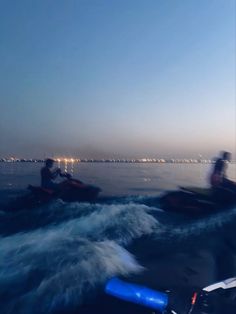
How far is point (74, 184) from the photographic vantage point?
776 inches

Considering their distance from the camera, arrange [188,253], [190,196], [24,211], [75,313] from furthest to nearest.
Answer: [190,196]
[24,211]
[188,253]
[75,313]

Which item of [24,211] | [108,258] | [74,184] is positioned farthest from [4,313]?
[74,184]

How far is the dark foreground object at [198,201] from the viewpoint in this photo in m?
18.6

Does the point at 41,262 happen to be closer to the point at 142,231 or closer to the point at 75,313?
the point at 75,313

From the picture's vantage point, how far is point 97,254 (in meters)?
10.8

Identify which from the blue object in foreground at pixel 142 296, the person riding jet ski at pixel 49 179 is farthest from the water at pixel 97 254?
the person riding jet ski at pixel 49 179

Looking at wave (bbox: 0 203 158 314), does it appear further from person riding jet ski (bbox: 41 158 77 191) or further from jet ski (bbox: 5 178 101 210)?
person riding jet ski (bbox: 41 158 77 191)

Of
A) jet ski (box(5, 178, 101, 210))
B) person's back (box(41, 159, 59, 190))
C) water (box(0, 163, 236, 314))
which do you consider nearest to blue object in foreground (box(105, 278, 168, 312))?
water (box(0, 163, 236, 314))

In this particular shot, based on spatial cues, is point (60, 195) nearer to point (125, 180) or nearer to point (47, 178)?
point (47, 178)

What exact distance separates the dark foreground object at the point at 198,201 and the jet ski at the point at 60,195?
5465mm

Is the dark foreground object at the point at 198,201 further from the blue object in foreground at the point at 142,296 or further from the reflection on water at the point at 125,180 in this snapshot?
the blue object in foreground at the point at 142,296

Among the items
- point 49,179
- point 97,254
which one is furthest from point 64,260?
point 49,179

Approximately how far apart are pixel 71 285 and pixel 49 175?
40.2 feet

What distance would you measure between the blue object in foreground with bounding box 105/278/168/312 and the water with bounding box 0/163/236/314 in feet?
1.24
